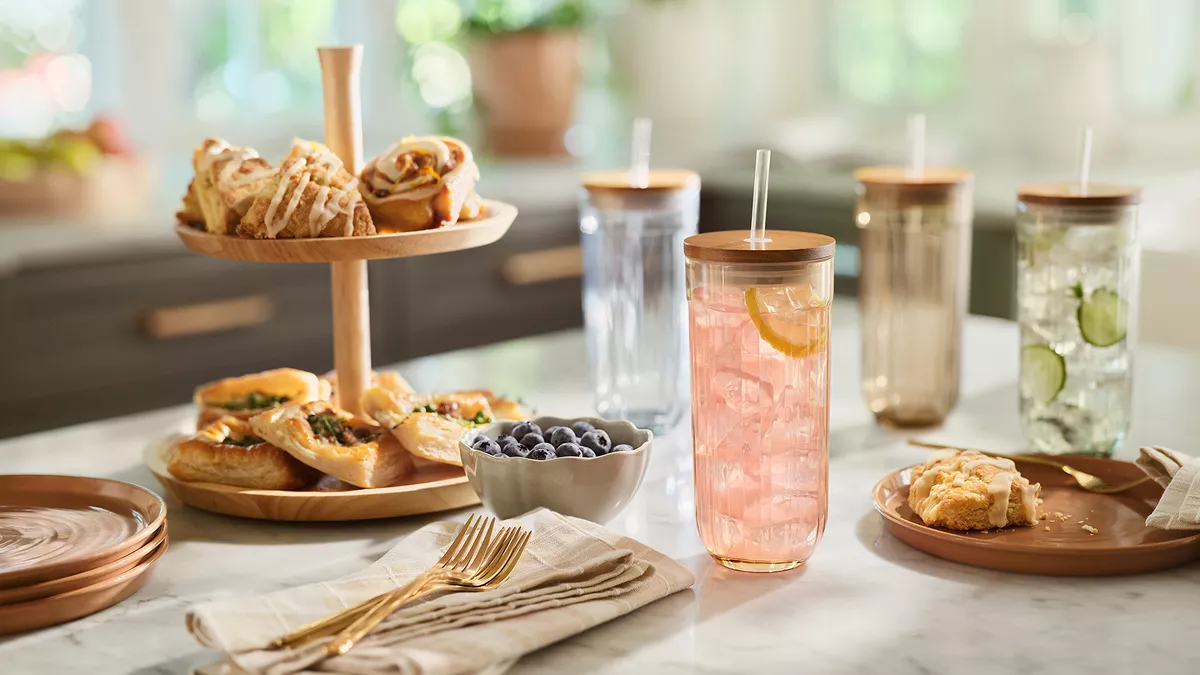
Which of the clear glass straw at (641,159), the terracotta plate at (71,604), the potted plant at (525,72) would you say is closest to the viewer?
the terracotta plate at (71,604)

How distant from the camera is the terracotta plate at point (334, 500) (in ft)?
3.60

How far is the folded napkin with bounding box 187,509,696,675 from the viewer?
0.79 m

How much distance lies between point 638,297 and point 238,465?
1.53 feet

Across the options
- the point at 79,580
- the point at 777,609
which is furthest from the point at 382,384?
the point at 777,609

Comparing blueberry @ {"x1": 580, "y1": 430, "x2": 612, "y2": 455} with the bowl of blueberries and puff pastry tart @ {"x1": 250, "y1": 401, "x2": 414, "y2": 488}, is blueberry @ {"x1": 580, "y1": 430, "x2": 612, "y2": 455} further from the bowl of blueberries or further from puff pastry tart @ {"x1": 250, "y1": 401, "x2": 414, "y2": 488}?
puff pastry tart @ {"x1": 250, "y1": 401, "x2": 414, "y2": 488}

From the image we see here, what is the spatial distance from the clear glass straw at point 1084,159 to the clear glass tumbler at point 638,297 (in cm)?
38

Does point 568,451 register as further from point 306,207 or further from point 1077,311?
point 1077,311

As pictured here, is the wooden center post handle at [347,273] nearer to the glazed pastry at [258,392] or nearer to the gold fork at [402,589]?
the glazed pastry at [258,392]

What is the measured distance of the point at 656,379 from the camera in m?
1.39

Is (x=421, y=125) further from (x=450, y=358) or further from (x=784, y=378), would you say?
(x=784, y=378)

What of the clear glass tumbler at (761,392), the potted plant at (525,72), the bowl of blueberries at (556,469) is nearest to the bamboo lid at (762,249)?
the clear glass tumbler at (761,392)

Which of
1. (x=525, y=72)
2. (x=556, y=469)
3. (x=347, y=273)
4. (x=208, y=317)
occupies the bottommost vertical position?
(x=208, y=317)

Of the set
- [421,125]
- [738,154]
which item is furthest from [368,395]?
[421,125]

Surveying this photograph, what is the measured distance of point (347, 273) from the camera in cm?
125
